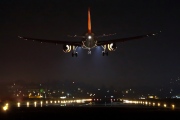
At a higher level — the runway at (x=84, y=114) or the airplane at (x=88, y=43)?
the airplane at (x=88, y=43)

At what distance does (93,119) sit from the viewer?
37.7 meters

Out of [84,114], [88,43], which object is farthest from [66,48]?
[84,114]

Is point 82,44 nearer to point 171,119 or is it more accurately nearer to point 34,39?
point 34,39

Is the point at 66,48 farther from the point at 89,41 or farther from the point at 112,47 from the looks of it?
the point at 112,47

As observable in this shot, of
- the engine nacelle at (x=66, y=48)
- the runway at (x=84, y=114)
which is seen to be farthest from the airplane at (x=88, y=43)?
the runway at (x=84, y=114)

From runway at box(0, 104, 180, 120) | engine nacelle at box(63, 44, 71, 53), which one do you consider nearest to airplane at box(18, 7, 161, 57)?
engine nacelle at box(63, 44, 71, 53)

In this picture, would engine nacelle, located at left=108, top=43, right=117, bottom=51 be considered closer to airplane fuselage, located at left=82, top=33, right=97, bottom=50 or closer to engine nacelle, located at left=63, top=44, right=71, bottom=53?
airplane fuselage, located at left=82, top=33, right=97, bottom=50

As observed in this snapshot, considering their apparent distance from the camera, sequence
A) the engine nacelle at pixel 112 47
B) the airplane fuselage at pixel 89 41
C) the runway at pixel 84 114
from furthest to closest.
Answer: the engine nacelle at pixel 112 47 → the airplane fuselage at pixel 89 41 → the runway at pixel 84 114

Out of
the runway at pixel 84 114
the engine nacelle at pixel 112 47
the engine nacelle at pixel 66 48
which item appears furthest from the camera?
the engine nacelle at pixel 66 48

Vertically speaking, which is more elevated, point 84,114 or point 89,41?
point 89,41

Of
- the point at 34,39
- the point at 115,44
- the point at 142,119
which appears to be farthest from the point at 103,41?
the point at 142,119

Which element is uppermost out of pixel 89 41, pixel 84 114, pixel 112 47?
pixel 89 41

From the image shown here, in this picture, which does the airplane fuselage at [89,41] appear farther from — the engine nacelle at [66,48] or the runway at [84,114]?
the runway at [84,114]

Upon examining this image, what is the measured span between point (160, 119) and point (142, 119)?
71.7 inches
